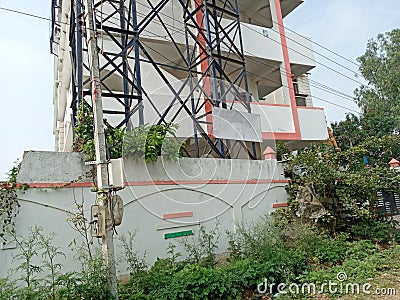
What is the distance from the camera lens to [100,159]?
3.50 metres

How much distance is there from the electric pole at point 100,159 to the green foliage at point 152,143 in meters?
1.37

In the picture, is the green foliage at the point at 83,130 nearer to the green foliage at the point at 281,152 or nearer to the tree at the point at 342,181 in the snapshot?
the tree at the point at 342,181

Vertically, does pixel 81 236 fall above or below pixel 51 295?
above

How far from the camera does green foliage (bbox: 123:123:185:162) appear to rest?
4.99 meters

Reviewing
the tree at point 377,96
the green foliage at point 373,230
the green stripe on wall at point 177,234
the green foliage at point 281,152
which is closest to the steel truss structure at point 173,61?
the green foliage at point 281,152

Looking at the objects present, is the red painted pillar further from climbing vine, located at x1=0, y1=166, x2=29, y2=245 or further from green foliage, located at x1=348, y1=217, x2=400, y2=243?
climbing vine, located at x1=0, y1=166, x2=29, y2=245

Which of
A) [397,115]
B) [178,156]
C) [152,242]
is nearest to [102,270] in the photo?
[152,242]

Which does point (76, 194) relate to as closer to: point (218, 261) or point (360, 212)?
point (218, 261)

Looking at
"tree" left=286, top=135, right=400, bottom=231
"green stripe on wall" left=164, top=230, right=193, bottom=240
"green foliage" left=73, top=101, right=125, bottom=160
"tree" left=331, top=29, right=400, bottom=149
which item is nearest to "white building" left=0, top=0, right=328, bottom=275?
"green stripe on wall" left=164, top=230, right=193, bottom=240

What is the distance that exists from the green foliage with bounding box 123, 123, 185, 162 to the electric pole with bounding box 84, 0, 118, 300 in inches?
53.9

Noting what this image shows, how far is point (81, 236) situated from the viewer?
173 inches

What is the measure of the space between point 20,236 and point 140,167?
1862 millimetres

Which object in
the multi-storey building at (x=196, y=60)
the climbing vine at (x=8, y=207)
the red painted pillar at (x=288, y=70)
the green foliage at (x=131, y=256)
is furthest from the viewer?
the red painted pillar at (x=288, y=70)

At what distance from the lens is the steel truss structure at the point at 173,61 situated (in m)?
6.46
